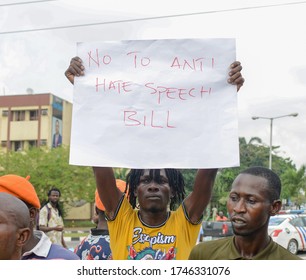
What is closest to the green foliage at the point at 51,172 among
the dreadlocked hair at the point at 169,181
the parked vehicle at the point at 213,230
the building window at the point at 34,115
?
the building window at the point at 34,115

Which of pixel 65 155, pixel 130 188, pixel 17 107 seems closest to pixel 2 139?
pixel 17 107

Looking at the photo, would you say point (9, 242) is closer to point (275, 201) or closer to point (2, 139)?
point (275, 201)

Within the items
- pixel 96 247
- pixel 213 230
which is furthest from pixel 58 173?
pixel 96 247

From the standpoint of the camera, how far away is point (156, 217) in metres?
2.76

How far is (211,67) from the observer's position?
258 centimetres

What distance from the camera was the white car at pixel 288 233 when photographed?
13344 millimetres

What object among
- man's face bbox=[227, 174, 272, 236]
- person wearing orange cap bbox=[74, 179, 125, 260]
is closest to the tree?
person wearing orange cap bbox=[74, 179, 125, 260]

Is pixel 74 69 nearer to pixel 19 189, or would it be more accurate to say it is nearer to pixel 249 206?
pixel 19 189

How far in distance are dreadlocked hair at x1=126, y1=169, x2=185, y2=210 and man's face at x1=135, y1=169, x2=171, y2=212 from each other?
0.03 meters

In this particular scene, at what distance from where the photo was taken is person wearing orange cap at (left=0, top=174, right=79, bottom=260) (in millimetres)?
2309

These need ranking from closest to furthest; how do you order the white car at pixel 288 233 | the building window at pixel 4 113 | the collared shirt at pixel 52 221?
the collared shirt at pixel 52 221, the white car at pixel 288 233, the building window at pixel 4 113

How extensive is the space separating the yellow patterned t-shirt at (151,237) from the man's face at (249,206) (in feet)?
1.86

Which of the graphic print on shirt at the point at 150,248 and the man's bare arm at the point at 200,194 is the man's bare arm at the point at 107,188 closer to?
the graphic print on shirt at the point at 150,248

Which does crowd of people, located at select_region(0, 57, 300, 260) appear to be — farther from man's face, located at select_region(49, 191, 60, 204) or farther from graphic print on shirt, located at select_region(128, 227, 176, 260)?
man's face, located at select_region(49, 191, 60, 204)
